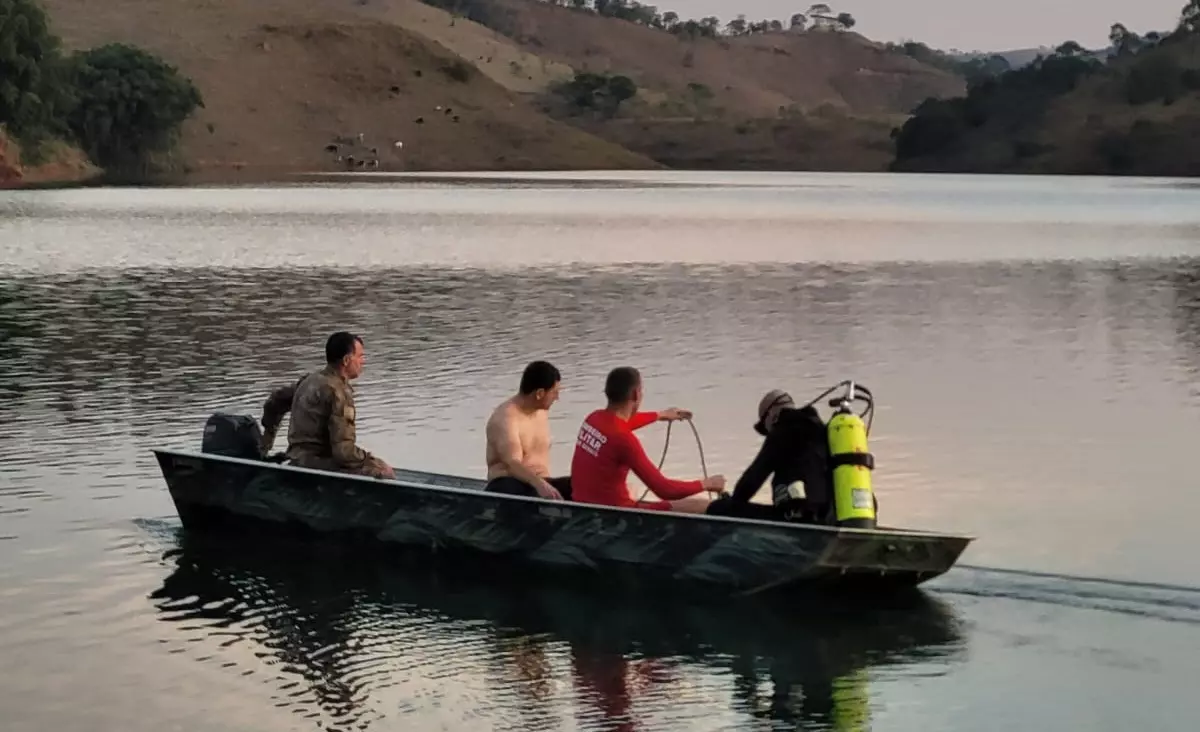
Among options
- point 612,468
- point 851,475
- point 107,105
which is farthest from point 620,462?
point 107,105

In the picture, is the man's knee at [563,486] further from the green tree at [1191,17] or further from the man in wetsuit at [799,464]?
the green tree at [1191,17]

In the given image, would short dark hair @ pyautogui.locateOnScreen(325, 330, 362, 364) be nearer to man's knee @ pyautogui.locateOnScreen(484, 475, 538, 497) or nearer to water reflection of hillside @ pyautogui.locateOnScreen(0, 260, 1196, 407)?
man's knee @ pyautogui.locateOnScreen(484, 475, 538, 497)

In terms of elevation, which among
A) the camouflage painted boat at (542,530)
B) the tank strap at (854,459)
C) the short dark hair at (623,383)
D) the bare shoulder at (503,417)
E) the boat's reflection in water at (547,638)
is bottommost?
the boat's reflection in water at (547,638)

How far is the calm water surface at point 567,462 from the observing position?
434 inches

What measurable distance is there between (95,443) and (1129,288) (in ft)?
79.9

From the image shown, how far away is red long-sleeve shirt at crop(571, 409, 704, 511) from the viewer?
12891 mm

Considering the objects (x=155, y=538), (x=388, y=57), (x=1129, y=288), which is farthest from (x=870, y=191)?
(x=155, y=538)

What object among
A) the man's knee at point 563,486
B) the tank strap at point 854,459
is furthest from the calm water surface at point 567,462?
the tank strap at point 854,459

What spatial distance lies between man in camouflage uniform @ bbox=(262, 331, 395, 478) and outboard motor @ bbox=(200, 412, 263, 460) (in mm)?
522

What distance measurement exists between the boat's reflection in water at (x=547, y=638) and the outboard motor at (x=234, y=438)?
3.48ft

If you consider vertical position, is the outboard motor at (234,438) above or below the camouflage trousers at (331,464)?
above

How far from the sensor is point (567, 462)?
59.0 ft

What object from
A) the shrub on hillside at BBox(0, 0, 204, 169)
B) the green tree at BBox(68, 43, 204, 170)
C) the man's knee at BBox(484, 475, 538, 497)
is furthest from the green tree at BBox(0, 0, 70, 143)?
the man's knee at BBox(484, 475, 538, 497)

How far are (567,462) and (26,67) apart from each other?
3192 inches
